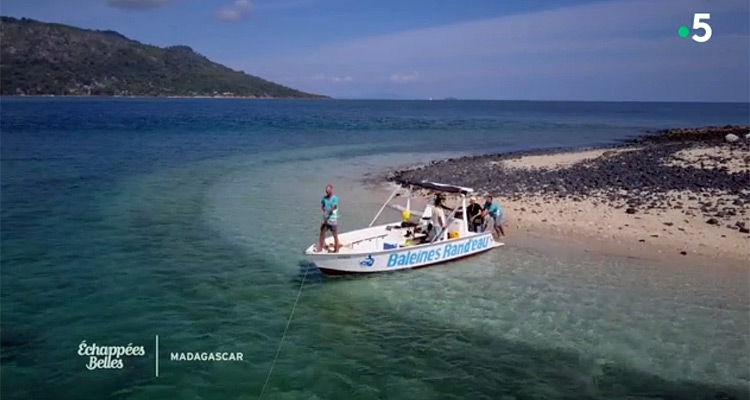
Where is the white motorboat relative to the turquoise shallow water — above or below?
above

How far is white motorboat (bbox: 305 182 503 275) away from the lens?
57.9ft

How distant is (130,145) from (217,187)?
95.1 feet

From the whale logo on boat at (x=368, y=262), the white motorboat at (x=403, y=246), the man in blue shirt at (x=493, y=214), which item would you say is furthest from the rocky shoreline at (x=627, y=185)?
the whale logo on boat at (x=368, y=262)

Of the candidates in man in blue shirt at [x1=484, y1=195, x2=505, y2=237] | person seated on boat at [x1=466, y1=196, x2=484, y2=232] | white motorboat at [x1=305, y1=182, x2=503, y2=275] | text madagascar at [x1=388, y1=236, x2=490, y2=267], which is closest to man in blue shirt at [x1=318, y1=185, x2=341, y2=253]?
white motorboat at [x1=305, y1=182, x2=503, y2=275]

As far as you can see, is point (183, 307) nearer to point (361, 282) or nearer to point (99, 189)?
point (361, 282)

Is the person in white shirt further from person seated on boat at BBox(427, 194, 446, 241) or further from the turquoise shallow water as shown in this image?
the turquoise shallow water

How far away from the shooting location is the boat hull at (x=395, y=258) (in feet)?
57.4

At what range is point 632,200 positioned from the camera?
1016 inches

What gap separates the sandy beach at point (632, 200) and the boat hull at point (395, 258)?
3.48m

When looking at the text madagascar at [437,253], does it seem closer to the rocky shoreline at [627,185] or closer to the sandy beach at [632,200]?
the sandy beach at [632,200]

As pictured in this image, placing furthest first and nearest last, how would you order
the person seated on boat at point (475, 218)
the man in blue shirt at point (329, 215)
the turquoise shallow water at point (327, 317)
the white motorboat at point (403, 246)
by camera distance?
1. the person seated on boat at point (475, 218)
2. the man in blue shirt at point (329, 215)
3. the white motorboat at point (403, 246)
4. the turquoise shallow water at point (327, 317)

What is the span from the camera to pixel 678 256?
19484 millimetres

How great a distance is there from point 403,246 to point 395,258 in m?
0.85

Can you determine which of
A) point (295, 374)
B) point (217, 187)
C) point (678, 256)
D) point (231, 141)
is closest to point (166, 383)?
point (295, 374)
